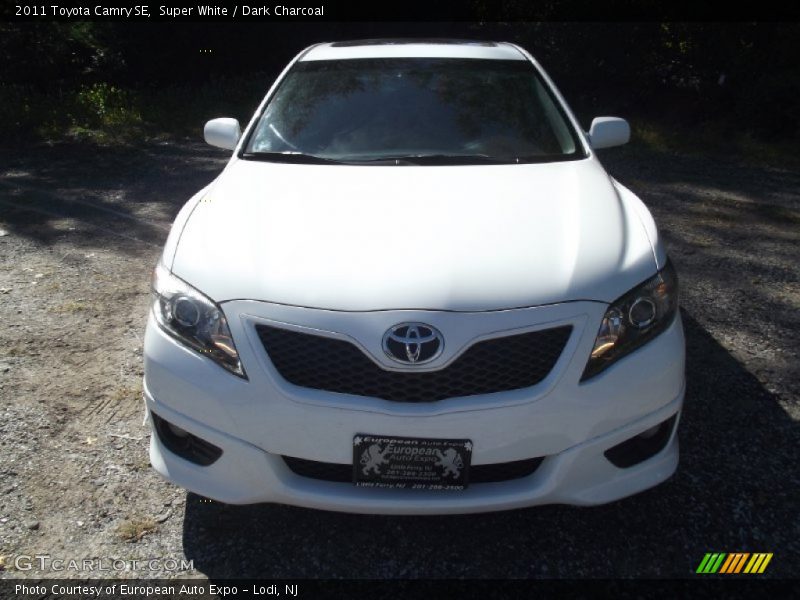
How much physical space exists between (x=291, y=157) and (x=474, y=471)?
168 cm

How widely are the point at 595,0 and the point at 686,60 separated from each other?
58.5 inches

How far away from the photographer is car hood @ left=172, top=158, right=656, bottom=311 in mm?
2143

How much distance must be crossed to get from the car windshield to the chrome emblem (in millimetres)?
1196

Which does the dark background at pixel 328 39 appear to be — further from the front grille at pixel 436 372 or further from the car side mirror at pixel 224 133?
the front grille at pixel 436 372

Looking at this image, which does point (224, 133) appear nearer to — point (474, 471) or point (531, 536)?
point (474, 471)

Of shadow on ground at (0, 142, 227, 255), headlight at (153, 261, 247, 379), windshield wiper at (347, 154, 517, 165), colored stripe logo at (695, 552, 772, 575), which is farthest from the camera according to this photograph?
shadow on ground at (0, 142, 227, 255)

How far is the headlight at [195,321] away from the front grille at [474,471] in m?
0.33

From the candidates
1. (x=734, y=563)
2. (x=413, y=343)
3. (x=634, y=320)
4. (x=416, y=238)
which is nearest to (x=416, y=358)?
(x=413, y=343)

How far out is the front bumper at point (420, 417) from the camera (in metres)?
2.04

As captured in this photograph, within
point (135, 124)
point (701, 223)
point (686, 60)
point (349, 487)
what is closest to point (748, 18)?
point (686, 60)

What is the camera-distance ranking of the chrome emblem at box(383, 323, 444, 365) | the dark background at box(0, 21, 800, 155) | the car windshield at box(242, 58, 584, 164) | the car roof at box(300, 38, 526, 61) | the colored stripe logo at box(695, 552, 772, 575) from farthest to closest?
the dark background at box(0, 21, 800, 155) < the car roof at box(300, 38, 526, 61) < the car windshield at box(242, 58, 584, 164) < the colored stripe logo at box(695, 552, 772, 575) < the chrome emblem at box(383, 323, 444, 365)

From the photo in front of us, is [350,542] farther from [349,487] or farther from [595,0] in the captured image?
[595,0]

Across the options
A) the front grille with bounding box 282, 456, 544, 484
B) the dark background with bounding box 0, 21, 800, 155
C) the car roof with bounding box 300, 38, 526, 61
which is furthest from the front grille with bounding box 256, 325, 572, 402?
the dark background with bounding box 0, 21, 800, 155

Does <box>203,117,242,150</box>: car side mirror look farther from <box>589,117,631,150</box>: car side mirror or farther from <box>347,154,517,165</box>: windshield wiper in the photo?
<box>589,117,631,150</box>: car side mirror
